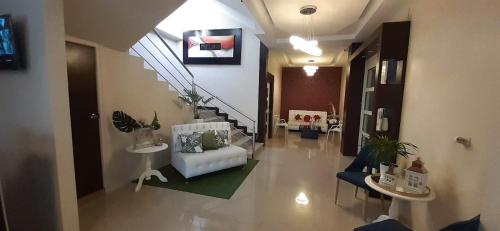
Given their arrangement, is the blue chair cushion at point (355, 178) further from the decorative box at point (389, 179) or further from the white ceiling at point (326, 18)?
the white ceiling at point (326, 18)

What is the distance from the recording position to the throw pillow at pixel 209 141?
3.71 metres

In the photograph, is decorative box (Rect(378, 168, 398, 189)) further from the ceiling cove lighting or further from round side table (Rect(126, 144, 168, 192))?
round side table (Rect(126, 144, 168, 192))

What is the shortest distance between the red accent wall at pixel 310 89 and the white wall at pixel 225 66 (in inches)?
163

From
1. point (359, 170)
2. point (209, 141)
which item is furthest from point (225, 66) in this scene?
point (359, 170)

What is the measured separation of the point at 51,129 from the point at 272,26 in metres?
4.02

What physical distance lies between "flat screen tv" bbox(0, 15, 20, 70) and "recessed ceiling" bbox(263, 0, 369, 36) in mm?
2987

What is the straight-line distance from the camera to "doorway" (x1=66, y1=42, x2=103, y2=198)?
255 centimetres

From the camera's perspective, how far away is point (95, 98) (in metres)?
2.80

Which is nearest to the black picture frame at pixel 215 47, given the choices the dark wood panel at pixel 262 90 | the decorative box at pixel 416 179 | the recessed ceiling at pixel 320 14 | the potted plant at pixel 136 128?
the dark wood panel at pixel 262 90

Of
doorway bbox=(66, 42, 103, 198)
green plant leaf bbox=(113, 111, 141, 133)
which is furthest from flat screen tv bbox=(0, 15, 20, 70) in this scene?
green plant leaf bbox=(113, 111, 141, 133)

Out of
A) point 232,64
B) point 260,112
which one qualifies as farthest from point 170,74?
point 260,112

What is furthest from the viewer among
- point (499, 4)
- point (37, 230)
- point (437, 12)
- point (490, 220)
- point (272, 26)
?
point (272, 26)

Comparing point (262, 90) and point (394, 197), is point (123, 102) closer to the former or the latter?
point (262, 90)

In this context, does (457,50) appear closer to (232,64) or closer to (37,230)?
(37,230)
